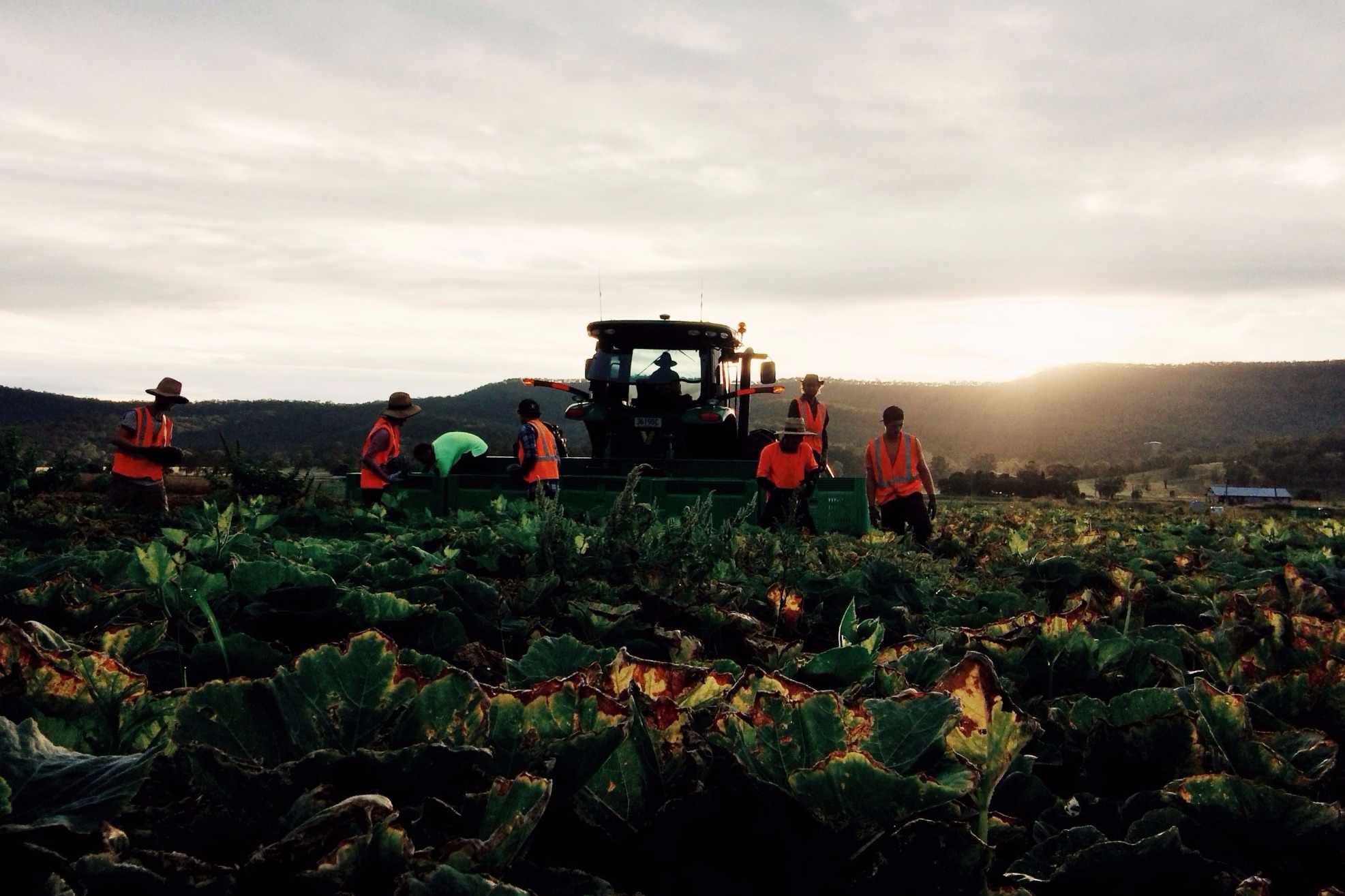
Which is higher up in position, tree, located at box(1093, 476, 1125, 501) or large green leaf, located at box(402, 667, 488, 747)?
large green leaf, located at box(402, 667, 488, 747)

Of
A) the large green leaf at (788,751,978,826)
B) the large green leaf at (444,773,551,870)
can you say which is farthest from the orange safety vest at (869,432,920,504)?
the large green leaf at (444,773,551,870)

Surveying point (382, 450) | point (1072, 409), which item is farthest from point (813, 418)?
point (1072, 409)

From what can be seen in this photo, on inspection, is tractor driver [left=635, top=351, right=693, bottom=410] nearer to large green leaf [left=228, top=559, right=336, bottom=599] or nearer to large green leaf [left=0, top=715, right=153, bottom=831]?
large green leaf [left=228, top=559, right=336, bottom=599]

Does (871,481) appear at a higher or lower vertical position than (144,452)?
lower

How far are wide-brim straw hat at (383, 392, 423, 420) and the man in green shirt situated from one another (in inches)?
24.2

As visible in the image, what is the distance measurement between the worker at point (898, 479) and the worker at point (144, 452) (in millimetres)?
7353

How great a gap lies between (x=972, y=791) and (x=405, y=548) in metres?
3.17

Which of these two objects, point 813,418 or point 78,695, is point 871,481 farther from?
point 78,695

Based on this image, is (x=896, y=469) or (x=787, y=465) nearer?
(x=787, y=465)

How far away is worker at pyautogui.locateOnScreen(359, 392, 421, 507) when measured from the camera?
460 inches

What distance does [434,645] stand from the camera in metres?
2.65

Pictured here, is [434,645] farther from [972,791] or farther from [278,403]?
[278,403]

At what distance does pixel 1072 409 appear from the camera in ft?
361

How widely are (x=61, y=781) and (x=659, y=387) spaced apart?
571 inches
